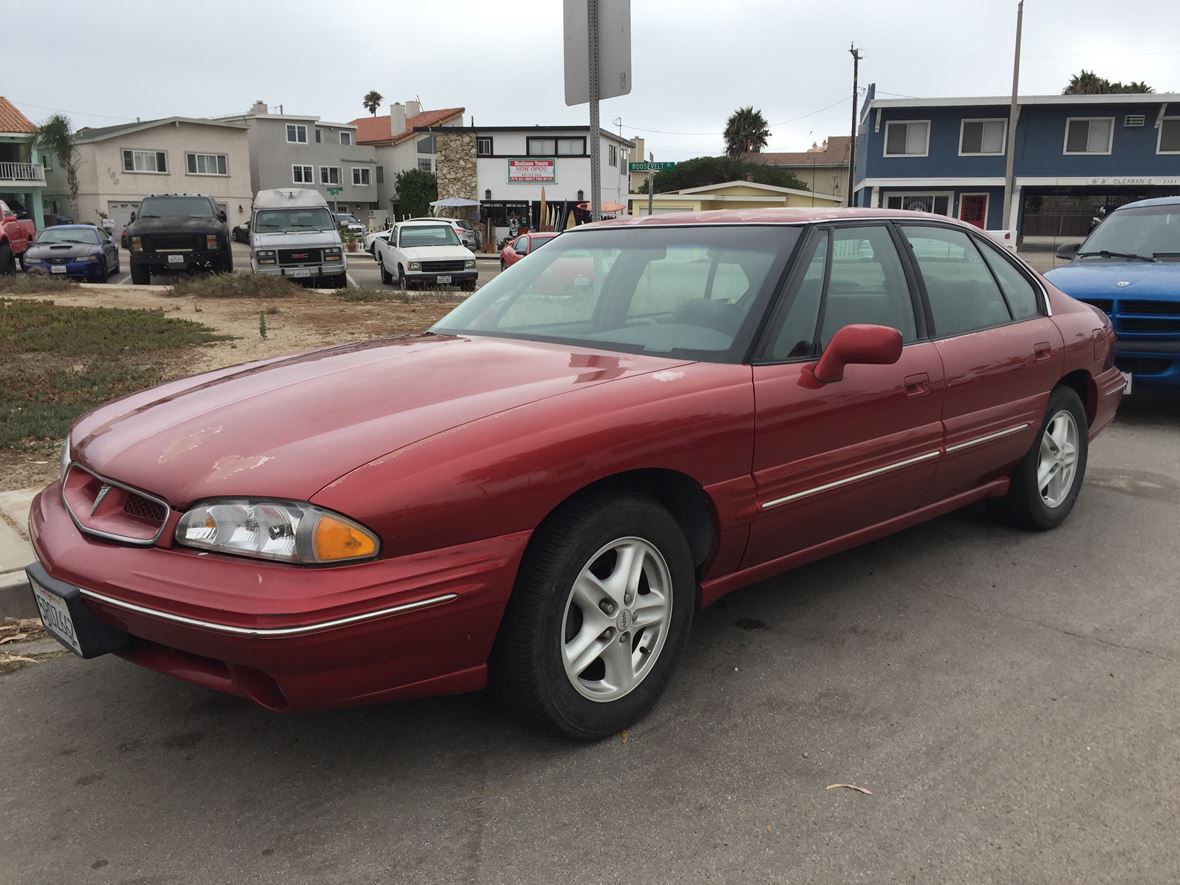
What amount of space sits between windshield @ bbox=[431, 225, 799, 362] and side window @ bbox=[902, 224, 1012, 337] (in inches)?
32.9

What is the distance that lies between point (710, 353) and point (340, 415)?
125cm

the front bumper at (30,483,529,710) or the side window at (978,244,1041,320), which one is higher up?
the side window at (978,244,1041,320)

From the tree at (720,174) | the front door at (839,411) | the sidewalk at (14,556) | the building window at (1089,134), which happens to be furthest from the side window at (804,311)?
the tree at (720,174)

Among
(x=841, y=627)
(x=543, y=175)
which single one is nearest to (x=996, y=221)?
(x=543, y=175)

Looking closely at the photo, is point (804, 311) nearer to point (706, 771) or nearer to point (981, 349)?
point (981, 349)

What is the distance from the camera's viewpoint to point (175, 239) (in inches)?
761

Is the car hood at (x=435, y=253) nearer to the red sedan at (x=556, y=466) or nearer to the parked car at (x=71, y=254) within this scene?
the parked car at (x=71, y=254)

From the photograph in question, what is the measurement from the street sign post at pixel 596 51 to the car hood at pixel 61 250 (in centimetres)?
1879

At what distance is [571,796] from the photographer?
2621 mm

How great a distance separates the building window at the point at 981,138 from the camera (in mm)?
40500

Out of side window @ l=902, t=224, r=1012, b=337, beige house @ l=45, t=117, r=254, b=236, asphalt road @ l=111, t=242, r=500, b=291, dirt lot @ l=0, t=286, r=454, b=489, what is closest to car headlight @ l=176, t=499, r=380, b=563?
side window @ l=902, t=224, r=1012, b=337

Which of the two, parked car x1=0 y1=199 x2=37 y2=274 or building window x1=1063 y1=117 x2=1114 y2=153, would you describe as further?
building window x1=1063 y1=117 x2=1114 y2=153

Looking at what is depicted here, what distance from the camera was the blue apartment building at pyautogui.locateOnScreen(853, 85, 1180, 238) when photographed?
129ft

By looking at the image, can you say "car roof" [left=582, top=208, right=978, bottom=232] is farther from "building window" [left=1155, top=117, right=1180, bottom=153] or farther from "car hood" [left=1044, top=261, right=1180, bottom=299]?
"building window" [left=1155, top=117, right=1180, bottom=153]
